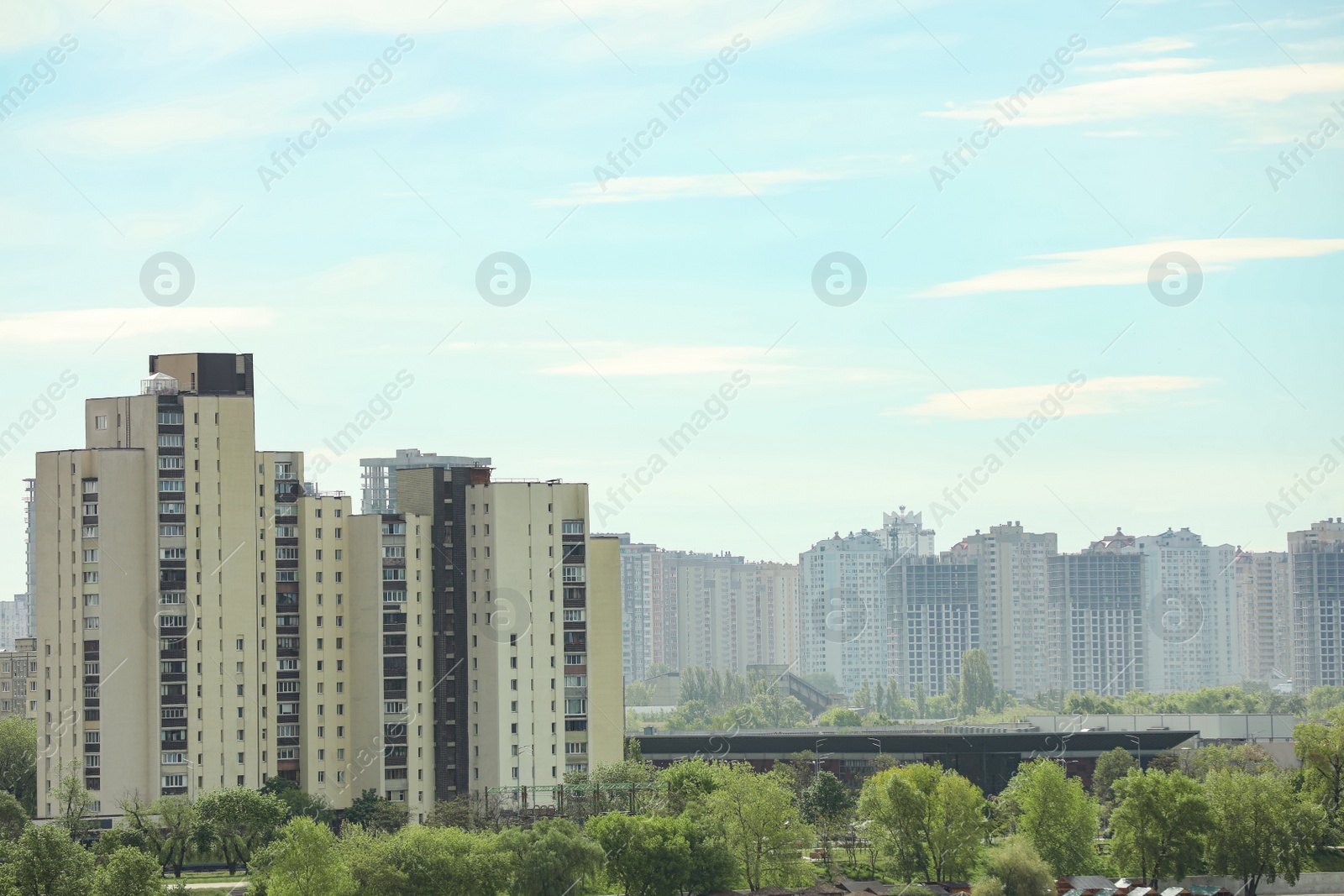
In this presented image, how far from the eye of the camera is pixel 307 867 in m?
50.5

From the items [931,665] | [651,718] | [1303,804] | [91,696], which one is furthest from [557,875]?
[931,665]

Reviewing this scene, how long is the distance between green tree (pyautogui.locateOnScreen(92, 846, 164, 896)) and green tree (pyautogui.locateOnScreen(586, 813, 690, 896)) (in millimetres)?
15010

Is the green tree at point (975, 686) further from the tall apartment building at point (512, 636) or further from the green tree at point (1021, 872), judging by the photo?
the green tree at point (1021, 872)

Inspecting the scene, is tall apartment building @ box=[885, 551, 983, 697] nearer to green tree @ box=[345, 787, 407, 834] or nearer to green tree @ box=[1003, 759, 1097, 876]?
green tree @ box=[1003, 759, 1097, 876]

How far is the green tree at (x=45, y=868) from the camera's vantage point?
44.4 m

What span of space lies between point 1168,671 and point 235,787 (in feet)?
469

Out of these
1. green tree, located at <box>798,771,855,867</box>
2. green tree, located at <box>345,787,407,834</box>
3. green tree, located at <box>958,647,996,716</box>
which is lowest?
green tree, located at <box>958,647,996,716</box>

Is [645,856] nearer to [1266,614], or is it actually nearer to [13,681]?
[13,681]

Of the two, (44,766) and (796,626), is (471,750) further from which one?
(796,626)

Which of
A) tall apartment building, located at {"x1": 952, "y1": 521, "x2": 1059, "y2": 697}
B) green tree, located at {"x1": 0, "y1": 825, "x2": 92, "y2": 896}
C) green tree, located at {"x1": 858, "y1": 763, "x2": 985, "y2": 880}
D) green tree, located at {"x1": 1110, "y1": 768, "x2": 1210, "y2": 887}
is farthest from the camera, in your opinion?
tall apartment building, located at {"x1": 952, "y1": 521, "x2": 1059, "y2": 697}

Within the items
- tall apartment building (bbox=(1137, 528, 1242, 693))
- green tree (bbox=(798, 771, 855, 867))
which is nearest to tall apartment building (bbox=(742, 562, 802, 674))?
tall apartment building (bbox=(1137, 528, 1242, 693))

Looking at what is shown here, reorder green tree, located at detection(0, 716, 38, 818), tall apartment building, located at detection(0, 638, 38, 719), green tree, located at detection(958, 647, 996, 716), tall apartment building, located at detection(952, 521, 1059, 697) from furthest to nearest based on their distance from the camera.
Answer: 1. tall apartment building, located at detection(952, 521, 1059, 697)
2. green tree, located at detection(958, 647, 996, 716)
3. tall apartment building, located at detection(0, 638, 38, 719)
4. green tree, located at detection(0, 716, 38, 818)

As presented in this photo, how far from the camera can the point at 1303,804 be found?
61094mm

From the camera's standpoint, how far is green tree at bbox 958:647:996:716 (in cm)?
16300
